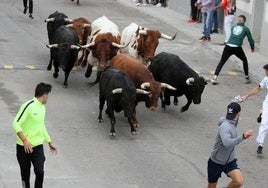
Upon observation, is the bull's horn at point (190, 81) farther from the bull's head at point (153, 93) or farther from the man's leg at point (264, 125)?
the man's leg at point (264, 125)

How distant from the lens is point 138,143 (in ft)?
45.0

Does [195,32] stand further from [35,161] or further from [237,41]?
[35,161]

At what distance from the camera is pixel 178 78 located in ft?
51.2

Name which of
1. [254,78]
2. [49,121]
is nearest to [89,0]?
[254,78]

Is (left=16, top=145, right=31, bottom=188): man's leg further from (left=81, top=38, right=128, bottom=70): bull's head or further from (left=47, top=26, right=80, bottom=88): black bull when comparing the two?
(left=47, top=26, right=80, bottom=88): black bull

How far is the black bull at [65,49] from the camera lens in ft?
55.7

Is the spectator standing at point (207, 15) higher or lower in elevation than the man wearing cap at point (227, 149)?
lower

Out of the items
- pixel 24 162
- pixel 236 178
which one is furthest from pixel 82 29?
pixel 236 178

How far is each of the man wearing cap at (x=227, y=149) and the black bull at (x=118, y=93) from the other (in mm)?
3624

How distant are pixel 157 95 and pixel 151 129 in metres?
0.75

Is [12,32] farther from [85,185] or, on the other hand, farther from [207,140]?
[85,185]

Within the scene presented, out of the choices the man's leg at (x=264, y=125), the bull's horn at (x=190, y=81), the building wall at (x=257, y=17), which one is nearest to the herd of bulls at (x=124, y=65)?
the bull's horn at (x=190, y=81)

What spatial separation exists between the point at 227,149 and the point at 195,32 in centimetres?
1654

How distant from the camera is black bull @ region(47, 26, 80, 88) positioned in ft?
55.7
